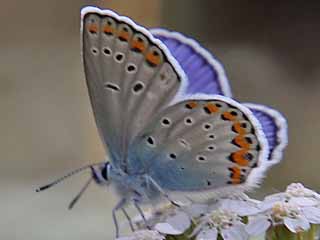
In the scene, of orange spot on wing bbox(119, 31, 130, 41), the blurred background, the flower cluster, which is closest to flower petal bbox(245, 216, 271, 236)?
the flower cluster

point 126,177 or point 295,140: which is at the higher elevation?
point 126,177

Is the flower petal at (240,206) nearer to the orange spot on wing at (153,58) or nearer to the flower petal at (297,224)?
the flower petal at (297,224)

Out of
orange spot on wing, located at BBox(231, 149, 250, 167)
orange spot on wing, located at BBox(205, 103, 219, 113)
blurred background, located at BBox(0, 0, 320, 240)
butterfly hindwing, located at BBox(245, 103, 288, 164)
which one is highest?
orange spot on wing, located at BBox(205, 103, 219, 113)

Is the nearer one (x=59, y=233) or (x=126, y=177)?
(x=126, y=177)

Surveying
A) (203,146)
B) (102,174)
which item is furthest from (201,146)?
(102,174)

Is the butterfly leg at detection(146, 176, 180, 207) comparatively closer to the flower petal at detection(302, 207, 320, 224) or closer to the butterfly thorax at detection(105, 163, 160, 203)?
the butterfly thorax at detection(105, 163, 160, 203)

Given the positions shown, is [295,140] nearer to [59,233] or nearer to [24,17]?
[59,233]

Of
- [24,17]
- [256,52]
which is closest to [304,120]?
[256,52]
